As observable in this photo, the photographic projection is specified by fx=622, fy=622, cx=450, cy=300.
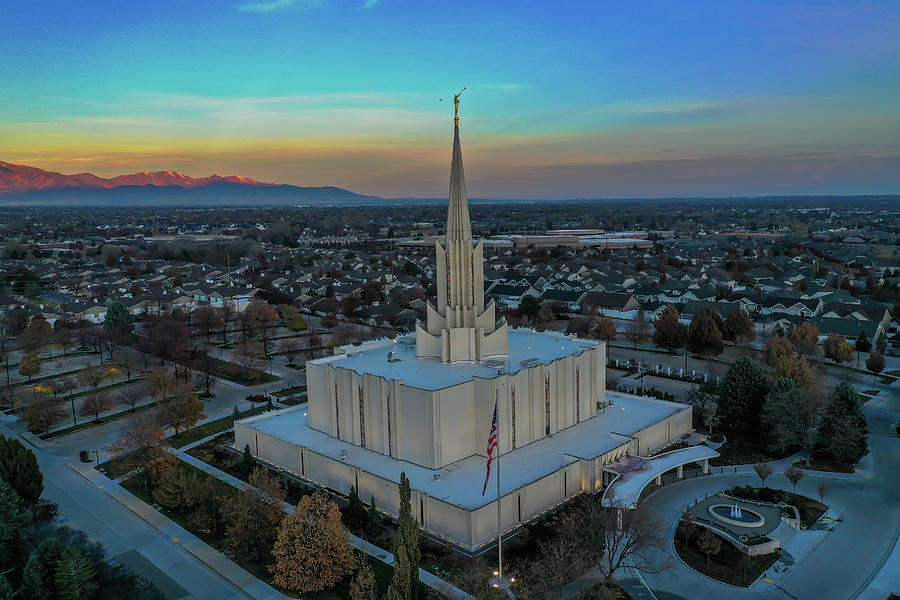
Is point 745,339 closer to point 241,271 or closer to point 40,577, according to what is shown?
point 40,577

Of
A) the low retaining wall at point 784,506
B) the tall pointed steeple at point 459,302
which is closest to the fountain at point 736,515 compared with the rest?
the low retaining wall at point 784,506

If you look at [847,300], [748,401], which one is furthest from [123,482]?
[847,300]

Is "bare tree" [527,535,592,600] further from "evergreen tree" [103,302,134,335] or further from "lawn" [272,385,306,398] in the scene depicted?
"evergreen tree" [103,302,134,335]

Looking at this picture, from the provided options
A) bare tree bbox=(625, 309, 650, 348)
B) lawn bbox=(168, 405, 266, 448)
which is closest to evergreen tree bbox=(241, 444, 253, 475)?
lawn bbox=(168, 405, 266, 448)

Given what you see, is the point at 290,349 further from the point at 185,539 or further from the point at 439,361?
the point at 185,539

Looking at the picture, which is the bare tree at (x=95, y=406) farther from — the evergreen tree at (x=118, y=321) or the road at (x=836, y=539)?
the road at (x=836, y=539)
